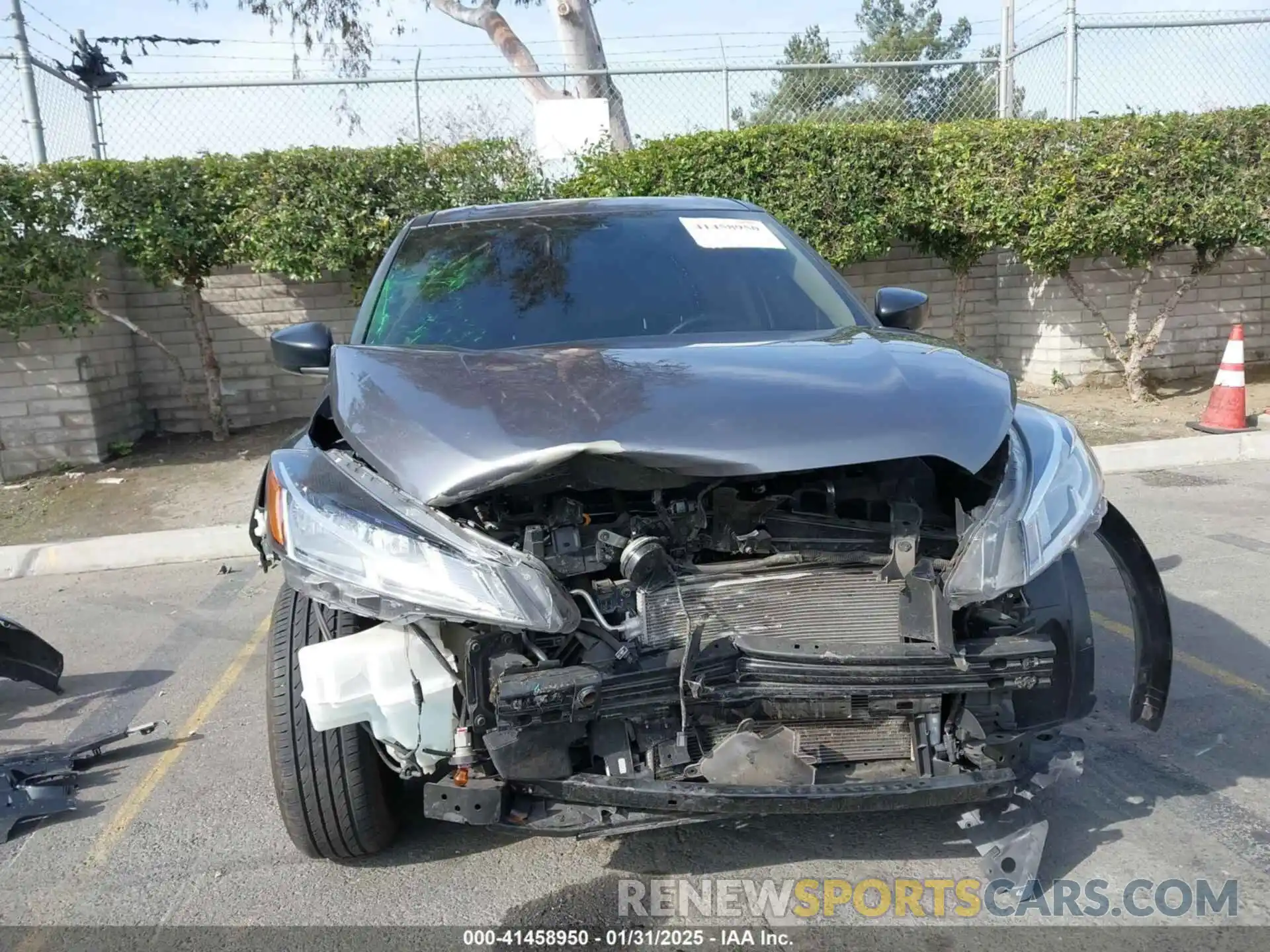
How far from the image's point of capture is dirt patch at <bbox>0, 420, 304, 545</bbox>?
265 inches

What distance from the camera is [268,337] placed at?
9.17 meters

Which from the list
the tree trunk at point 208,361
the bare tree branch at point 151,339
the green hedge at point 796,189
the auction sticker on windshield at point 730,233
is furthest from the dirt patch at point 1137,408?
the bare tree branch at point 151,339

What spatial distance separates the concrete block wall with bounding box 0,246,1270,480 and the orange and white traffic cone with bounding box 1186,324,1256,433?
1.98 meters

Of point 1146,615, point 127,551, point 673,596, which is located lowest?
point 127,551

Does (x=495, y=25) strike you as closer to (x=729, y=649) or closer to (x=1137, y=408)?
(x=1137, y=408)

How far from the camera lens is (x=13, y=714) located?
3.78 m

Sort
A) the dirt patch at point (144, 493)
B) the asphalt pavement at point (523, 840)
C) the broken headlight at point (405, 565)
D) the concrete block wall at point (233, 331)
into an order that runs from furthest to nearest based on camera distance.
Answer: the concrete block wall at point (233, 331) → the dirt patch at point (144, 493) → the asphalt pavement at point (523, 840) → the broken headlight at point (405, 565)

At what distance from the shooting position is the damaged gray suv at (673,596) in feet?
6.77

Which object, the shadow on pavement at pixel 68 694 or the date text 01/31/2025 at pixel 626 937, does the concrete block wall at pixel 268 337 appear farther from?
the date text 01/31/2025 at pixel 626 937

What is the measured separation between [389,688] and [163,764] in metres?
1.67

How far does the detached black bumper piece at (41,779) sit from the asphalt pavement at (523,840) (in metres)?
0.05

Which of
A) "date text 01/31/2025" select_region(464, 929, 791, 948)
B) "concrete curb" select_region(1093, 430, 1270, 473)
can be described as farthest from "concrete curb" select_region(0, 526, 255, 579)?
"concrete curb" select_region(1093, 430, 1270, 473)
